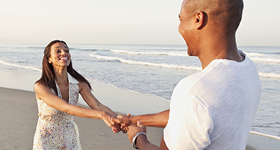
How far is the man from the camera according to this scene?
1.16 m

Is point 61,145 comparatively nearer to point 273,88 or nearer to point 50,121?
point 50,121

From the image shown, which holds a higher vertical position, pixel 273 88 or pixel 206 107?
pixel 206 107

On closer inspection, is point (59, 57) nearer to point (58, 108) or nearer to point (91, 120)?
point (58, 108)

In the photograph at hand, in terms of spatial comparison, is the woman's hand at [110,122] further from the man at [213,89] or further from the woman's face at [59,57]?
the man at [213,89]

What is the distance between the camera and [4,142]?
21.0ft

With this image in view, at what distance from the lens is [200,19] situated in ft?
4.36

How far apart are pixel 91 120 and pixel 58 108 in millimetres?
4575

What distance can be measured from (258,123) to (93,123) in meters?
4.05

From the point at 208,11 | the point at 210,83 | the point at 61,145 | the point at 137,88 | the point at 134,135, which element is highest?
the point at 208,11

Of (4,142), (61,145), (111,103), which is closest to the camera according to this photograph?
(61,145)

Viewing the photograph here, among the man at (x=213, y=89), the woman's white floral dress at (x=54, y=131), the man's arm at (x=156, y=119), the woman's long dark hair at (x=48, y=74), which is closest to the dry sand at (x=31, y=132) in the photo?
the woman's long dark hair at (x=48, y=74)

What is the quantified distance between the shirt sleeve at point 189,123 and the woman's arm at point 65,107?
2154 mm

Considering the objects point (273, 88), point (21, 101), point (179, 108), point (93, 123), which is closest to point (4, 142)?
point (93, 123)

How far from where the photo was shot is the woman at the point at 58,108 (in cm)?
329
